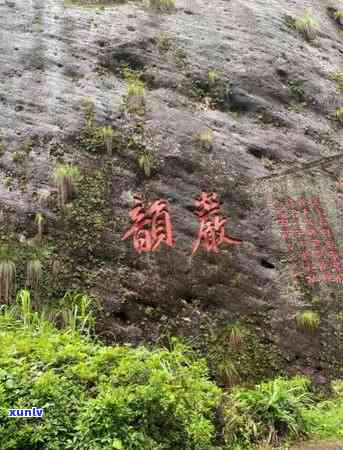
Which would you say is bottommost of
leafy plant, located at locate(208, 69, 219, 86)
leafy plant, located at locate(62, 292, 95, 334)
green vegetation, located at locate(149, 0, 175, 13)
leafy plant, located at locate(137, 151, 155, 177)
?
leafy plant, located at locate(62, 292, 95, 334)

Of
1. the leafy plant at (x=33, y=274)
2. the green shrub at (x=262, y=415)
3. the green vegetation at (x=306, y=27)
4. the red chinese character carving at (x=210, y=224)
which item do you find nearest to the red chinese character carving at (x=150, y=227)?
the red chinese character carving at (x=210, y=224)

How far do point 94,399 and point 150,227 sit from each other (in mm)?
3001

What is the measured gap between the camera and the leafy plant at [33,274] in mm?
5856

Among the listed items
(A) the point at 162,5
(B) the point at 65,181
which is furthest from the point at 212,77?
(B) the point at 65,181

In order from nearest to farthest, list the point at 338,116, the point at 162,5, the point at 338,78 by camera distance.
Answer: the point at 338,116, the point at 162,5, the point at 338,78

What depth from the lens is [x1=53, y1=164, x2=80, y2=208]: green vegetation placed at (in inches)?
260

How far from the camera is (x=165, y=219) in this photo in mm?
6863

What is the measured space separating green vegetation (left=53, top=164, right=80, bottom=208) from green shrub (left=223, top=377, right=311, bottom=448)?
303 cm

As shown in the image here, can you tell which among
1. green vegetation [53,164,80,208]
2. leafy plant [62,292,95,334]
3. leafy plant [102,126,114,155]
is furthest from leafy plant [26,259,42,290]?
leafy plant [102,126,114,155]

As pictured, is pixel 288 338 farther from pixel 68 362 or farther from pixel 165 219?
pixel 68 362

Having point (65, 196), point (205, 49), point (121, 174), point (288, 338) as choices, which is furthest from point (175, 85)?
point (288, 338)

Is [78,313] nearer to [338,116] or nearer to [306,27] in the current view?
[338,116]

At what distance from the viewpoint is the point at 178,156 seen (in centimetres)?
754

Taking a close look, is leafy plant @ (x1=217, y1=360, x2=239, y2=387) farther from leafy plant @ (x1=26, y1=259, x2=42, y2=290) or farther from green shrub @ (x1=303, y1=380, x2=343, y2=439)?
A: leafy plant @ (x1=26, y1=259, x2=42, y2=290)
